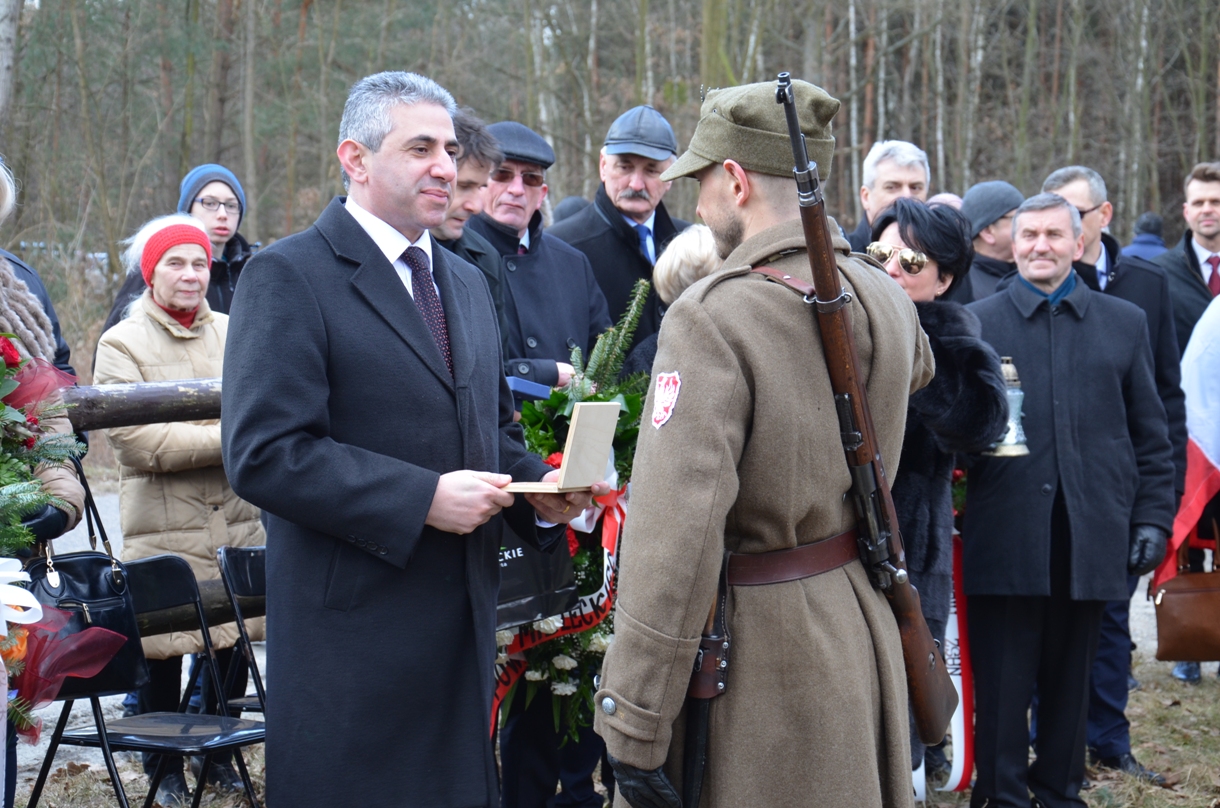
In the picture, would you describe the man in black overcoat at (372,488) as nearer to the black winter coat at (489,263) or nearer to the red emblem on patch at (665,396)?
the red emblem on patch at (665,396)

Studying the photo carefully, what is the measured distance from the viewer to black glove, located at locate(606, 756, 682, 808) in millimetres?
2320

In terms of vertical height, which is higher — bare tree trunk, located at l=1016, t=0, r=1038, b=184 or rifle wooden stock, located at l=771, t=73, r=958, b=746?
Answer: bare tree trunk, located at l=1016, t=0, r=1038, b=184

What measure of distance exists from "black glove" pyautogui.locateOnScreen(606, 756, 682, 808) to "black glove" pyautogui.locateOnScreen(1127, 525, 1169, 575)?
248cm

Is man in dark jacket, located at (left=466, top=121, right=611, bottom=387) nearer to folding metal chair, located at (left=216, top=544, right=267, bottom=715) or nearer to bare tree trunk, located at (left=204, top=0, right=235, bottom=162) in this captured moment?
folding metal chair, located at (left=216, top=544, right=267, bottom=715)

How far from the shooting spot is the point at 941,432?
3.73m

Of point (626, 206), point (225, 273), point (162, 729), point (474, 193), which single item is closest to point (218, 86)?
point (225, 273)

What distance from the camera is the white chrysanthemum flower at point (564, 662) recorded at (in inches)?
147

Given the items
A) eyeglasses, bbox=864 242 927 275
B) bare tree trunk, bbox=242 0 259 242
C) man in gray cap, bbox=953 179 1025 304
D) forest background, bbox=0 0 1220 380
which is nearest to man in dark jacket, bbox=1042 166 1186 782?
man in gray cap, bbox=953 179 1025 304

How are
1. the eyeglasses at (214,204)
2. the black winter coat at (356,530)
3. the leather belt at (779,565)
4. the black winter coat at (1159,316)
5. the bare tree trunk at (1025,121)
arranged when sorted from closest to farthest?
the leather belt at (779,565), the black winter coat at (356,530), the black winter coat at (1159,316), the eyeglasses at (214,204), the bare tree trunk at (1025,121)

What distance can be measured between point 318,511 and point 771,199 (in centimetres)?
117

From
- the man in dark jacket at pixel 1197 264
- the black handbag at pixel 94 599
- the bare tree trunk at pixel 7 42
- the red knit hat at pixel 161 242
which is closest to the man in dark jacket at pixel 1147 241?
the man in dark jacket at pixel 1197 264

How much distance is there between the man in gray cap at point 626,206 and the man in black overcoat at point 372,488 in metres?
2.27

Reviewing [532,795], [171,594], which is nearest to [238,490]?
[171,594]

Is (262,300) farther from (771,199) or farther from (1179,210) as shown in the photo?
(1179,210)
